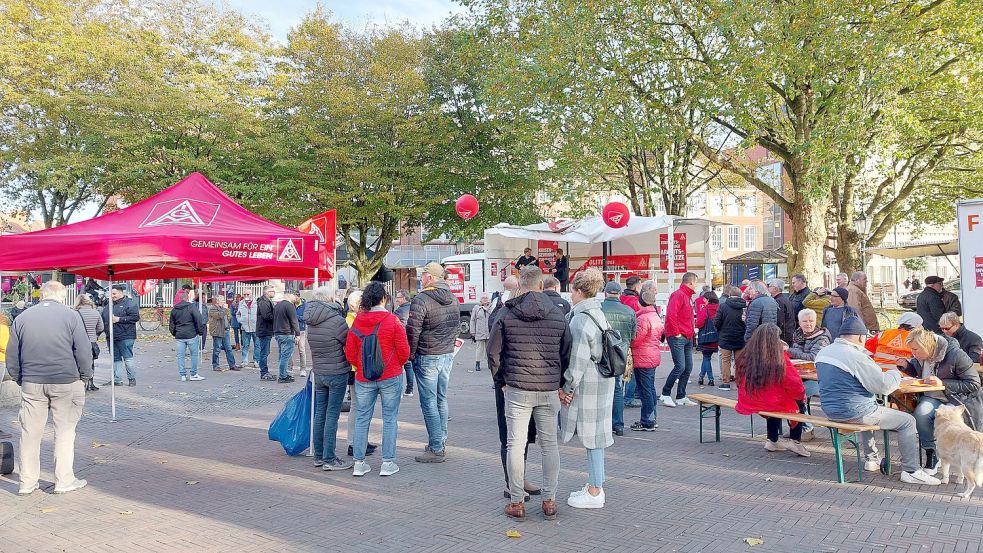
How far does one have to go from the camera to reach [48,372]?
604cm

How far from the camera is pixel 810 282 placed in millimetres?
16938

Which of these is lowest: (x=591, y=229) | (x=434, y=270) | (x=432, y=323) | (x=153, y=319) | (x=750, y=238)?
Answer: (x=153, y=319)

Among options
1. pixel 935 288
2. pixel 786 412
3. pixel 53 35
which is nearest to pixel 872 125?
pixel 935 288

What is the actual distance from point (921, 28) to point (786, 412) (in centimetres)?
1281

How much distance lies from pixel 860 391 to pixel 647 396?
8.54 feet

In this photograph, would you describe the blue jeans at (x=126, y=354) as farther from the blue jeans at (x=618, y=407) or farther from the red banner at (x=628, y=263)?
the red banner at (x=628, y=263)

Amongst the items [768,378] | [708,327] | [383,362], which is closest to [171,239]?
[383,362]

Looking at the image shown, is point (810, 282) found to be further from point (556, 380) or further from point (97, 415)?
point (97, 415)

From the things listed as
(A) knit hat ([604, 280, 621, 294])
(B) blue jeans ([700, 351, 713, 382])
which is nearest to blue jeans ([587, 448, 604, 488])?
(A) knit hat ([604, 280, 621, 294])

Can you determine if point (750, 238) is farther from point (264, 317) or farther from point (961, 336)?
point (961, 336)

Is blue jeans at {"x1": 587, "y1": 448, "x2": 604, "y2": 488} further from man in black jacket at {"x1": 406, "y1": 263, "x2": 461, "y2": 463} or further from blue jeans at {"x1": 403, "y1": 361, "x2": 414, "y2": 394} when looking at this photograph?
blue jeans at {"x1": 403, "y1": 361, "x2": 414, "y2": 394}

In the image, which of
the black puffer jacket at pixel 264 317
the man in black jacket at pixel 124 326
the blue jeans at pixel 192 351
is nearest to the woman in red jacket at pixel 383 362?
the black puffer jacket at pixel 264 317

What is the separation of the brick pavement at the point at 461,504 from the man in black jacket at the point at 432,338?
0.37 meters

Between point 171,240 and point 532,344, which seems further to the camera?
point 171,240
